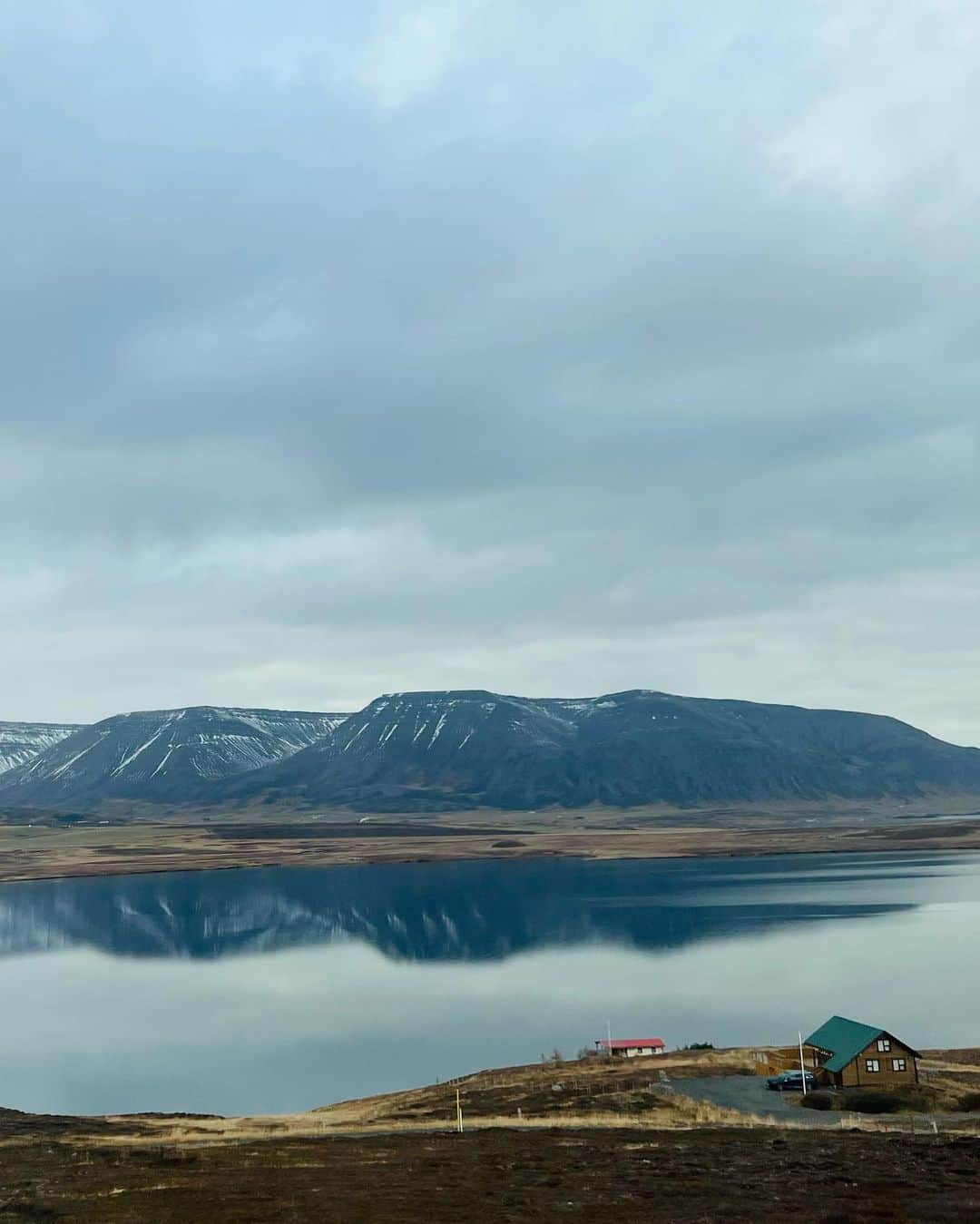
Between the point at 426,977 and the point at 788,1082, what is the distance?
4789 centimetres

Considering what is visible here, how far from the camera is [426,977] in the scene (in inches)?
3563

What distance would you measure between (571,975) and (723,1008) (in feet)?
59.3

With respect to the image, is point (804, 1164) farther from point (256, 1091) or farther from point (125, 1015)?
point (125, 1015)

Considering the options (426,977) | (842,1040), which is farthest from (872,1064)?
(426,977)

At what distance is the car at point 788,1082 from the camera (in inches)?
1828

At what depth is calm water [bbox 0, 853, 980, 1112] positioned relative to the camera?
60906 mm

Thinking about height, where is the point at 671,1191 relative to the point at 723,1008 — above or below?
above

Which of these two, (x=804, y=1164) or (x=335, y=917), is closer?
(x=804, y=1164)

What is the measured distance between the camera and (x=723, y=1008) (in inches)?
2788

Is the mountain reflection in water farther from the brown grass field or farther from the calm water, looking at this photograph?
the brown grass field

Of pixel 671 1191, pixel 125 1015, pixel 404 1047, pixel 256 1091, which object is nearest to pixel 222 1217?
pixel 671 1191

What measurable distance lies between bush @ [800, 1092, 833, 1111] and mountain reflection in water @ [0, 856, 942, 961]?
55.6 metres

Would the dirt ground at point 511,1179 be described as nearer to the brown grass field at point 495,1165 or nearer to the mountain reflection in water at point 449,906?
the brown grass field at point 495,1165

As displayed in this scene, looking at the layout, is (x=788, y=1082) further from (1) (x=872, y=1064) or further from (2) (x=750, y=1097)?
(1) (x=872, y=1064)
